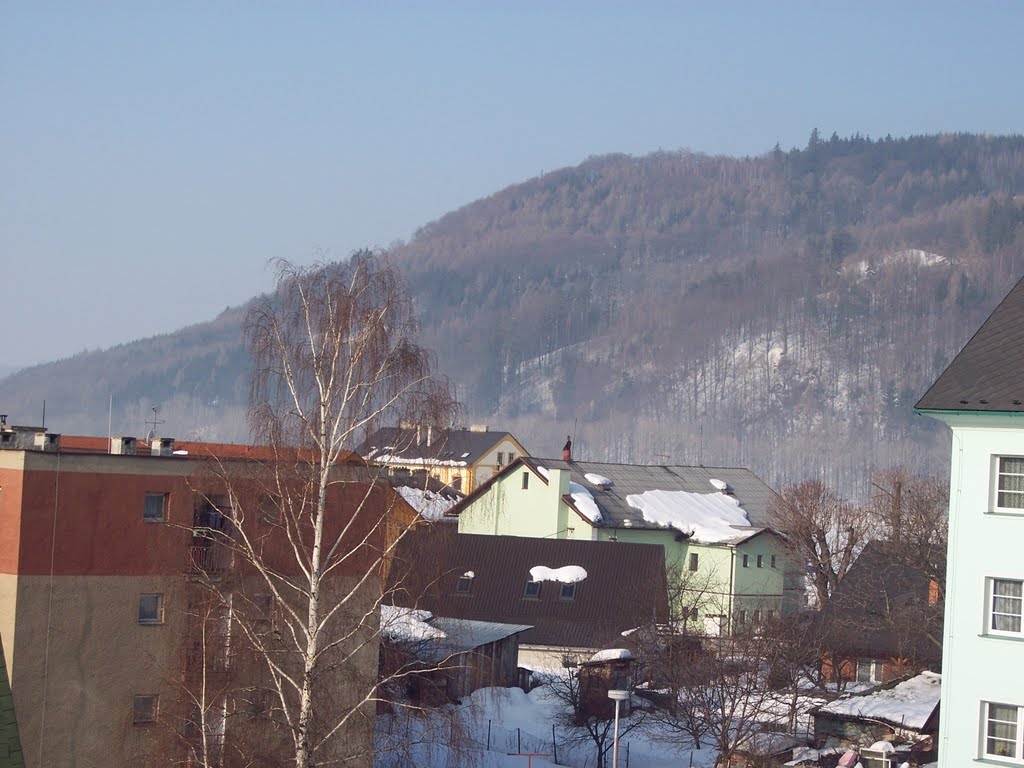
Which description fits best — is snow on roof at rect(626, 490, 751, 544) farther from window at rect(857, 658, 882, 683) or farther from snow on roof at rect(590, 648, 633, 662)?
snow on roof at rect(590, 648, 633, 662)

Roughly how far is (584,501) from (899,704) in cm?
3374

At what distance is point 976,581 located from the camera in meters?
29.1

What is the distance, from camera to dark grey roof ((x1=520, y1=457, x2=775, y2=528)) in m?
74.3

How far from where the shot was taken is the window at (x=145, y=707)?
1147 inches

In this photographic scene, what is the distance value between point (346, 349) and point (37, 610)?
7.89m

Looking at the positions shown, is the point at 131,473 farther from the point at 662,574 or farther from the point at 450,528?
the point at 662,574

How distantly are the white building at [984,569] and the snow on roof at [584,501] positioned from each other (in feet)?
141

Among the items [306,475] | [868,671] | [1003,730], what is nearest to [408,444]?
[306,475]

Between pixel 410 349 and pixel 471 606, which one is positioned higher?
pixel 410 349

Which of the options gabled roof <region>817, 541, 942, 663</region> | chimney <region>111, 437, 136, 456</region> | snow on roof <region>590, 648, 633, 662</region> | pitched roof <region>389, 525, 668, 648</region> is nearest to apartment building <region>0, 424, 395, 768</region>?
chimney <region>111, 437, 136, 456</region>

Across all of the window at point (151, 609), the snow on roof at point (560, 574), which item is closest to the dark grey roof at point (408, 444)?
the window at point (151, 609)

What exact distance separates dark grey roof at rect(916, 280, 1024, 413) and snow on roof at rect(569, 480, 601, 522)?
42.0 metres

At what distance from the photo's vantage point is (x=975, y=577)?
1148 inches

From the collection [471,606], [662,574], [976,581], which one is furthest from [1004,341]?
[471,606]
